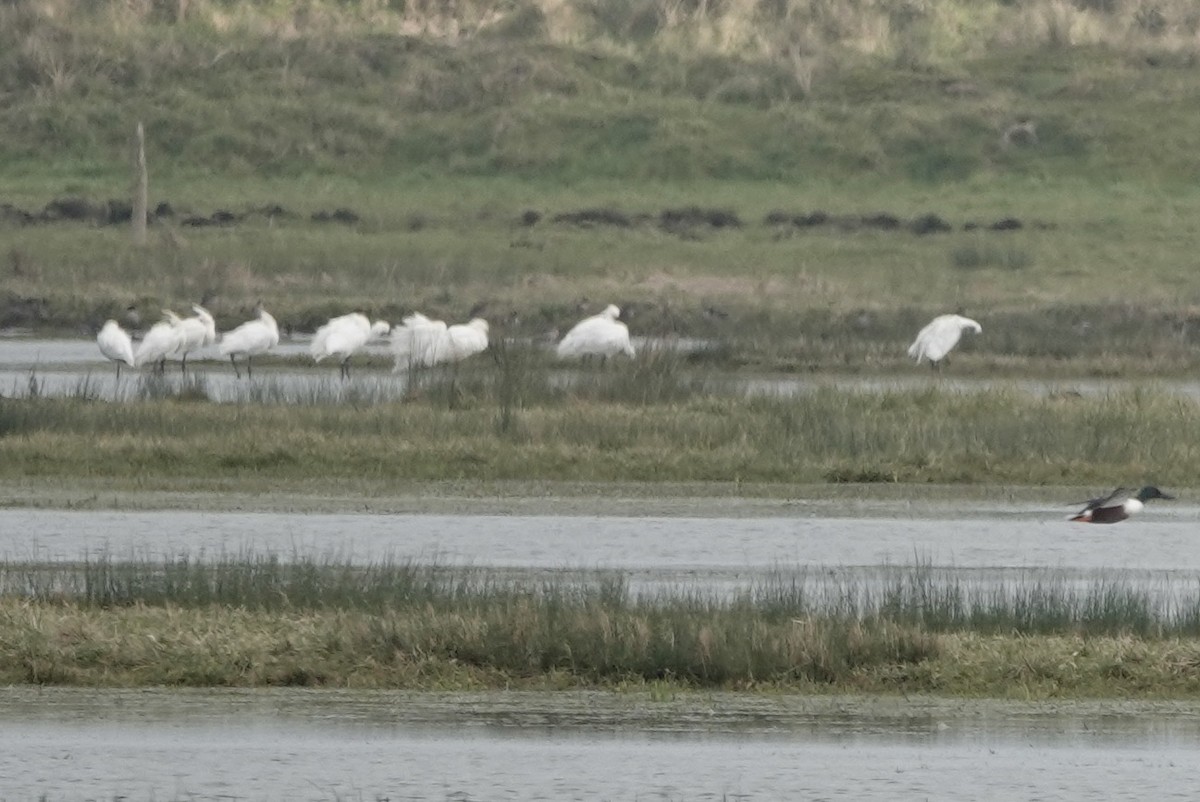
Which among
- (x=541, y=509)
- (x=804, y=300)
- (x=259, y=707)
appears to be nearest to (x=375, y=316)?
(x=804, y=300)

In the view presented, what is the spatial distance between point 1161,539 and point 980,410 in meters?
4.91

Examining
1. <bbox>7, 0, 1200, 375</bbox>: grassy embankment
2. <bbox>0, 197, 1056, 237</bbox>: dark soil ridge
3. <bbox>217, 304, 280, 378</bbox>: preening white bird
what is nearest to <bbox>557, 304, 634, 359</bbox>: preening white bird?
<bbox>217, 304, 280, 378</bbox>: preening white bird

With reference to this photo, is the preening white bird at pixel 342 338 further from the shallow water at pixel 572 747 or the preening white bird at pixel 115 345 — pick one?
the shallow water at pixel 572 747

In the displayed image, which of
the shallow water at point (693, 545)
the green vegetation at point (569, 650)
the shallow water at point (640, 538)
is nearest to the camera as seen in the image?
the green vegetation at point (569, 650)

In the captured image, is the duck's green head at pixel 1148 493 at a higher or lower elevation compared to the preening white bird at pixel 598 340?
lower

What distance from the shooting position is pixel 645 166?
44.5 metres

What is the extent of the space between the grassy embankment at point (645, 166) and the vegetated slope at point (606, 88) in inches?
3.1

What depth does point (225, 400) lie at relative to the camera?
72.4ft

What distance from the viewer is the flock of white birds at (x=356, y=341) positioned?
80.3 feet

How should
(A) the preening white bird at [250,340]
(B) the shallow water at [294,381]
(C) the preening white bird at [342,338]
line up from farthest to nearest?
(A) the preening white bird at [250,340]
(C) the preening white bird at [342,338]
(B) the shallow water at [294,381]

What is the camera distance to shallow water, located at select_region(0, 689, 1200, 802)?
900 cm

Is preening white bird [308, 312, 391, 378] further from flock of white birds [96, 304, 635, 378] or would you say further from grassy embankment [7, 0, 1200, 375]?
grassy embankment [7, 0, 1200, 375]

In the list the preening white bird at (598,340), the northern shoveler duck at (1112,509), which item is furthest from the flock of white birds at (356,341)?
the northern shoveler duck at (1112,509)

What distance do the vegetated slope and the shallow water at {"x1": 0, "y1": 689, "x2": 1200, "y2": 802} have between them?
33.8 m
